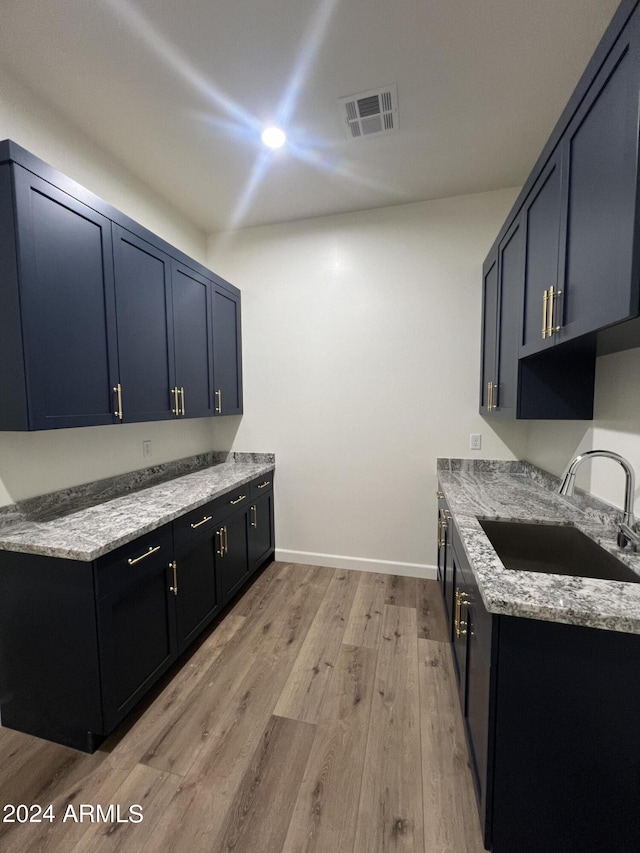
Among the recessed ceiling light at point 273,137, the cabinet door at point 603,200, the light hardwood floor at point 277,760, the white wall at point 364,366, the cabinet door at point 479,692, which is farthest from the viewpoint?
the white wall at point 364,366

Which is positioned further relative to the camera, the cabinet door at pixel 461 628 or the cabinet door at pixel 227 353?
the cabinet door at pixel 227 353

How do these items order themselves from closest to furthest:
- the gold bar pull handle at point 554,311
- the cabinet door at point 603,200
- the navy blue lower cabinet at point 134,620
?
→ the cabinet door at point 603,200, the gold bar pull handle at point 554,311, the navy blue lower cabinet at point 134,620

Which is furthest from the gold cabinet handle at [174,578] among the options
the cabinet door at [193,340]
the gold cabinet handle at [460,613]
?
the gold cabinet handle at [460,613]

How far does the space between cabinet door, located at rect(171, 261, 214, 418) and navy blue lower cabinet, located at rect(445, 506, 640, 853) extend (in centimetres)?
218

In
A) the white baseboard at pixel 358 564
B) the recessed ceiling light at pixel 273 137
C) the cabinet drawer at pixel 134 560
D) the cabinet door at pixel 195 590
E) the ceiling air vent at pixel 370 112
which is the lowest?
the white baseboard at pixel 358 564

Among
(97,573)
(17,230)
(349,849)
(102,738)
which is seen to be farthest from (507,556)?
(17,230)

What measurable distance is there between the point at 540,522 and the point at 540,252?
3.97 ft

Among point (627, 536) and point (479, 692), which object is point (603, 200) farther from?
point (479, 692)

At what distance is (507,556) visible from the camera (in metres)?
1.67

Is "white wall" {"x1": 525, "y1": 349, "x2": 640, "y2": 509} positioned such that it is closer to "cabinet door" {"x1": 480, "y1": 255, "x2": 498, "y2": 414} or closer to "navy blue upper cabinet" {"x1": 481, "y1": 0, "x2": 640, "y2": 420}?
"navy blue upper cabinet" {"x1": 481, "y1": 0, "x2": 640, "y2": 420}

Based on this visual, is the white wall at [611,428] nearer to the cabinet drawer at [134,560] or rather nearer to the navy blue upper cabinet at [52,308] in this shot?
the cabinet drawer at [134,560]

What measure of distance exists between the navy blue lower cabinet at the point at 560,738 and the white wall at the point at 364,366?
186cm

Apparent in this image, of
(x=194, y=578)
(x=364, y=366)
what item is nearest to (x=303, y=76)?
(x=364, y=366)

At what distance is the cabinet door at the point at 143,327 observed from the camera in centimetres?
188
